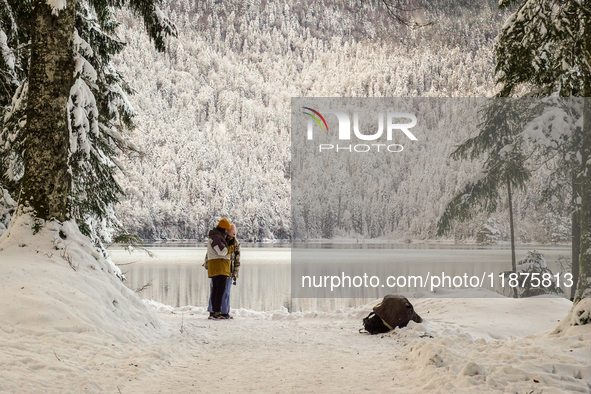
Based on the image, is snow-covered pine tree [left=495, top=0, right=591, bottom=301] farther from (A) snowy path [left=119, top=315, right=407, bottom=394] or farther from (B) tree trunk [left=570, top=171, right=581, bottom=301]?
(A) snowy path [left=119, top=315, right=407, bottom=394]

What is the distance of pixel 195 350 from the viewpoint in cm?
639

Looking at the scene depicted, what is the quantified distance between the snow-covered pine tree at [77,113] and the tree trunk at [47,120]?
0.01m

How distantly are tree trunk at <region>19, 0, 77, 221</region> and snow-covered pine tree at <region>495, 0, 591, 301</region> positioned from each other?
7319 mm

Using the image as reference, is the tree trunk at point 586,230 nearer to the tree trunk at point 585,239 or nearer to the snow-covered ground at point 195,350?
the tree trunk at point 585,239

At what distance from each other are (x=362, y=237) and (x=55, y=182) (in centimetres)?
10309

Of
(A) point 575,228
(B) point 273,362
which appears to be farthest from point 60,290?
(A) point 575,228

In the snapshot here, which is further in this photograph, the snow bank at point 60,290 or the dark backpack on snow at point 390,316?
the dark backpack on snow at point 390,316

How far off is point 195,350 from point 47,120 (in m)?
3.73

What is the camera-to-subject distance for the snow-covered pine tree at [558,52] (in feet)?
23.8

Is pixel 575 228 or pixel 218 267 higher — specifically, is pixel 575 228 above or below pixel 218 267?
above

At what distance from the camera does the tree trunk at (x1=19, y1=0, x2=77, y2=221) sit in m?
6.76

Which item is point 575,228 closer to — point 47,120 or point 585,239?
point 585,239

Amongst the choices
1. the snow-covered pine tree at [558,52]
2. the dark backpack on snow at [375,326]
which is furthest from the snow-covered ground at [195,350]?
the snow-covered pine tree at [558,52]

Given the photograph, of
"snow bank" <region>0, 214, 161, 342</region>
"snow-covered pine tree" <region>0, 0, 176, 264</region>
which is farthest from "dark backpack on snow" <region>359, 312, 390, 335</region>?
"snow-covered pine tree" <region>0, 0, 176, 264</region>
